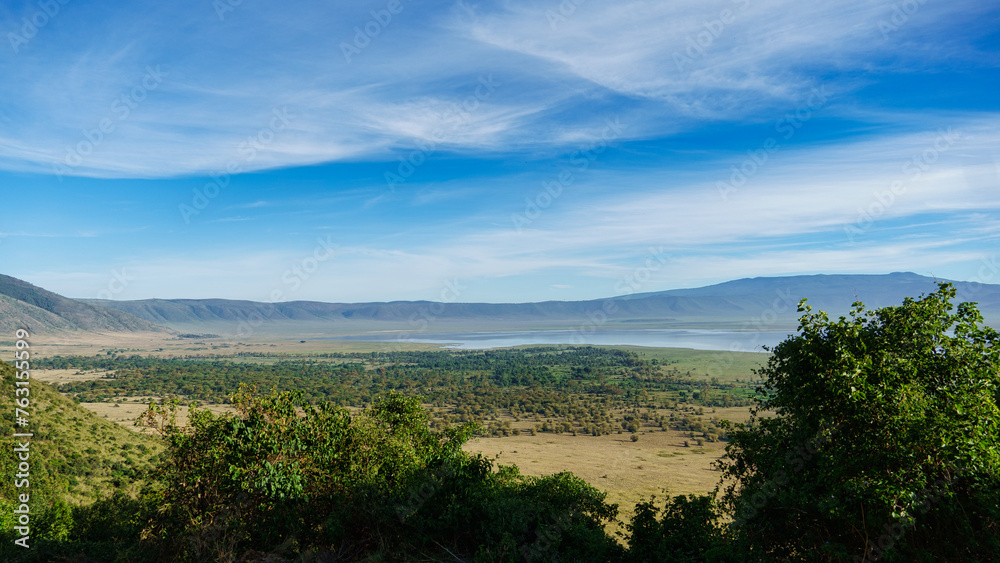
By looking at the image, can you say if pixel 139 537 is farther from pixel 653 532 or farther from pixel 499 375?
pixel 499 375

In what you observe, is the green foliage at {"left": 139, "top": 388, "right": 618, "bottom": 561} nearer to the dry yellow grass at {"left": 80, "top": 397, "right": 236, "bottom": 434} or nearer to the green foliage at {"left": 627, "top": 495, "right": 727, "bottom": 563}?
the green foliage at {"left": 627, "top": 495, "right": 727, "bottom": 563}

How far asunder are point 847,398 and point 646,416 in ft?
225

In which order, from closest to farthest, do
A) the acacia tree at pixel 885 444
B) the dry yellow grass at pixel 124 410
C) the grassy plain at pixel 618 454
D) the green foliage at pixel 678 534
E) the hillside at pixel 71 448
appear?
the acacia tree at pixel 885 444 < the green foliage at pixel 678 534 < the hillside at pixel 71 448 < the grassy plain at pixel 618 454 < the dry yellow grass at pixel 124 410

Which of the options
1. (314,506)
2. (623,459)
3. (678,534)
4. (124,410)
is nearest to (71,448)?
(314,506)

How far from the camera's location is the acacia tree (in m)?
8.43

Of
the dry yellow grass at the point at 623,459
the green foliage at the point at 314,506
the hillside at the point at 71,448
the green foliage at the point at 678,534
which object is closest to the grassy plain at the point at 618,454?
the dry yellow grass at the point at 623,459

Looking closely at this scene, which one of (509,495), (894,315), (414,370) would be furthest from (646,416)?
(414,370)

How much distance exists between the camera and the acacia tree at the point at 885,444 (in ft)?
27.7

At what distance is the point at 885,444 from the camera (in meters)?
9.01

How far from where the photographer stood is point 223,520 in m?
A: 14.0

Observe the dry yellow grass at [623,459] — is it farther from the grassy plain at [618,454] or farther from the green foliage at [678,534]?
the green foliage at [678,534]

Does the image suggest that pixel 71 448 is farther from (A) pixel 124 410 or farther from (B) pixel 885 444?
(A) pixel 124 410

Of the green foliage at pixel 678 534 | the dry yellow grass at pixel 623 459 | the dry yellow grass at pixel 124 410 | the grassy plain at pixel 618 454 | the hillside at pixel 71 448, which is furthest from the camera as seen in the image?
the dry yellow grass at pixel 124 410

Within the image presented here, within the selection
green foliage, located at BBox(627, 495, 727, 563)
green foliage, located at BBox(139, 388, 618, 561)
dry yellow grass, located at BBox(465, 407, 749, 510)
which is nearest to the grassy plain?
dry yellow grass, located at BBox(465, 407, 749, 510)
